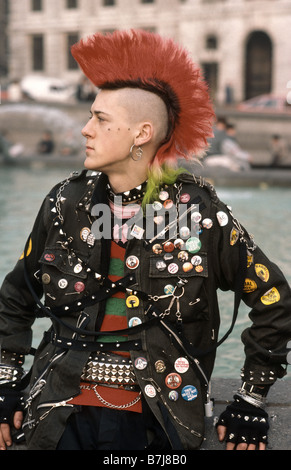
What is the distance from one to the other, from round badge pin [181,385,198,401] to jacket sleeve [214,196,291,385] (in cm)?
19

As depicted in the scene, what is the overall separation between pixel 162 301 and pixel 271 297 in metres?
0.37

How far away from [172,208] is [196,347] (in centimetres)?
46

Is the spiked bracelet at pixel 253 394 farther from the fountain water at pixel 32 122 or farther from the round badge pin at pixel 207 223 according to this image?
the fountain water at pixel 32 122

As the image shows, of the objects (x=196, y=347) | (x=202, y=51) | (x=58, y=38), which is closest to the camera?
(x=196, y=347)

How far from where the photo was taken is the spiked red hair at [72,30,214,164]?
94.5 inches

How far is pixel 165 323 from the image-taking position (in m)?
2.41

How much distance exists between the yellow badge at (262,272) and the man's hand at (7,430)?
933mm

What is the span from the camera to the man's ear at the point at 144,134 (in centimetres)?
243

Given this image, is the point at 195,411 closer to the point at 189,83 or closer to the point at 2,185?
the point at 189,83

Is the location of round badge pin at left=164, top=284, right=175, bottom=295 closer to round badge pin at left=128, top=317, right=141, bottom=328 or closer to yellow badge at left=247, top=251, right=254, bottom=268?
round badge pin at left=128, top=317, right=141, bottom=328

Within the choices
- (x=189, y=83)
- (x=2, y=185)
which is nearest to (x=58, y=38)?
(x=2, y=185)

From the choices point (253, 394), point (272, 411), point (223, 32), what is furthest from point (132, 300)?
point (223, 32)

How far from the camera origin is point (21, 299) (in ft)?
8.51

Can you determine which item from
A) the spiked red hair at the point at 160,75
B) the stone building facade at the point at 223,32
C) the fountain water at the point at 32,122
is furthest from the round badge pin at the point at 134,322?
the stone building facade at the point at 223,32
